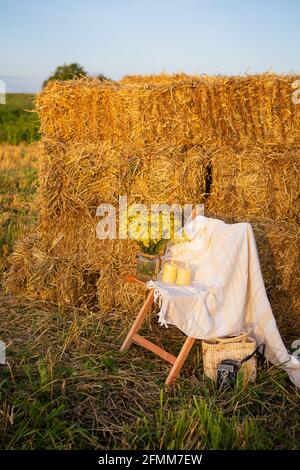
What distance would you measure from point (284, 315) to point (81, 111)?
2700 millimetres

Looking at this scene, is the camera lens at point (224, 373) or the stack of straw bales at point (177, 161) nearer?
the camera lens at point (224, 373)

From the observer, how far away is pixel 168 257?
4949 mm

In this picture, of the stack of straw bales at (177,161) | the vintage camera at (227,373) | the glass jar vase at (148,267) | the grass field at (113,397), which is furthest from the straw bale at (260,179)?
the vintage camera at (227,373)

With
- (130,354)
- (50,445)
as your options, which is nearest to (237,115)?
(130,354)

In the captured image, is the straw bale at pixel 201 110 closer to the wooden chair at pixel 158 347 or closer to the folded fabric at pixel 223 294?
the wooden chair at pixel 158 347

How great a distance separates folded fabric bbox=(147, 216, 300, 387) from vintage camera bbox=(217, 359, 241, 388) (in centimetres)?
22

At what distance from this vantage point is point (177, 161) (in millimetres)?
5613

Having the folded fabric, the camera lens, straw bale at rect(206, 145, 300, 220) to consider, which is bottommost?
the camera lens

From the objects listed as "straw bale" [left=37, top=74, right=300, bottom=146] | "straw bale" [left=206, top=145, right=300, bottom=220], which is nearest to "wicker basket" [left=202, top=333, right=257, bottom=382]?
"straw bale" [left=206, top=145, right=300, bottom=220]

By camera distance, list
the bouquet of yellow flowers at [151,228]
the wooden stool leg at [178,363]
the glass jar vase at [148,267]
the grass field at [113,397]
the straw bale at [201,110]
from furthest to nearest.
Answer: the straw bale at [201,110], the bouquet of yellow flowers at [151,228], the glass jar vase at [148,267], the wooden stool leg at [178,363], the grass field at [113,397]

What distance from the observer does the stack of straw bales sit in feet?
18.3

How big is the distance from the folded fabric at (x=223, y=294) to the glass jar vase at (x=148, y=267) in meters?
0.13

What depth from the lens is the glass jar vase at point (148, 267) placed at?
4.79 m

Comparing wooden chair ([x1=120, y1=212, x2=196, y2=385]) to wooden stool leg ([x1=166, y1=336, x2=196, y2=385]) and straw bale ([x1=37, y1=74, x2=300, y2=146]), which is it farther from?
straw bale ([x1=37, y1=74, x2=300, y2=146])
